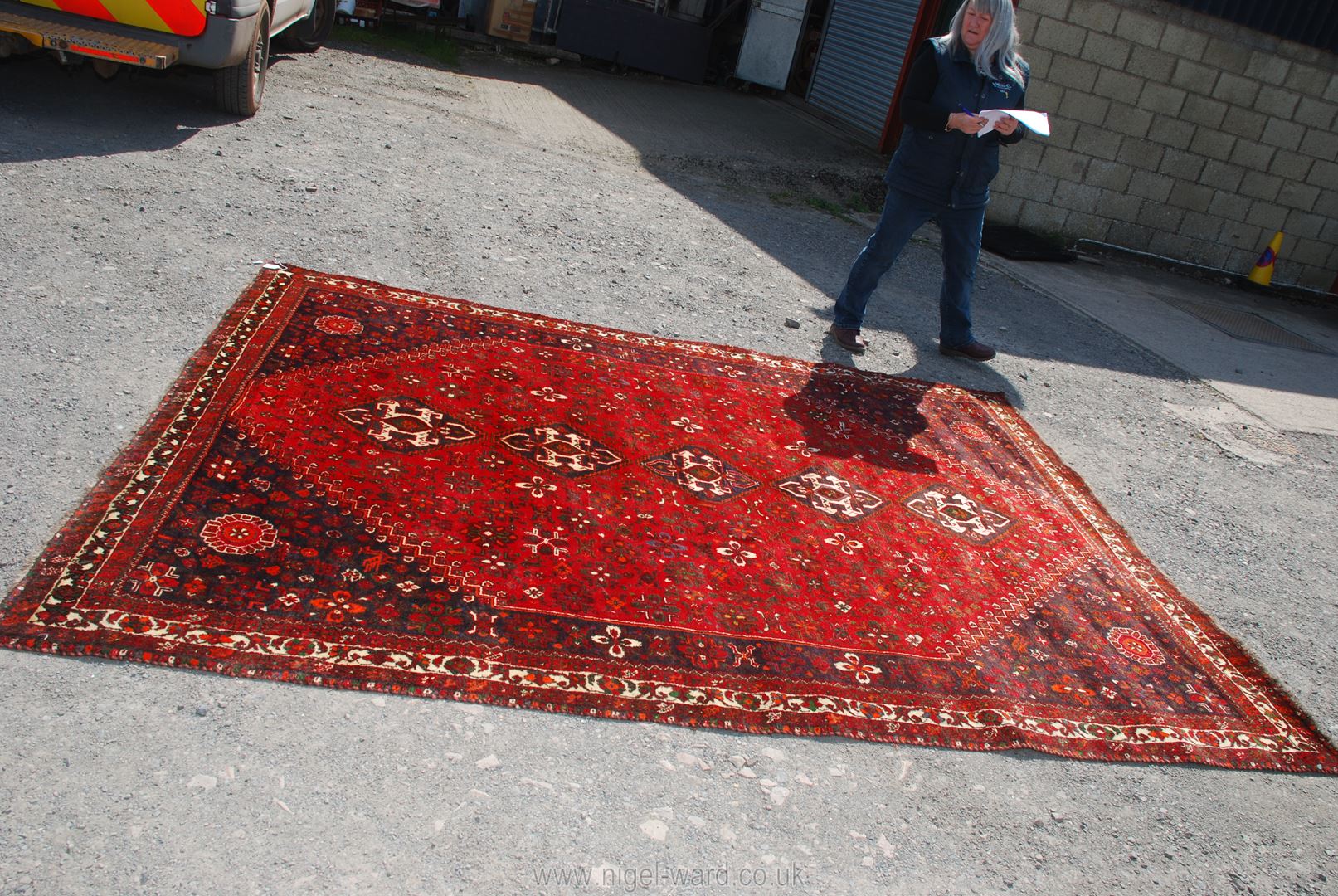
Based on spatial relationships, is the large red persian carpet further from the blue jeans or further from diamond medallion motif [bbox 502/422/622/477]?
the blue jeans

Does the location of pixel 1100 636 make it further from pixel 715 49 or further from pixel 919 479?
pixel 715 49

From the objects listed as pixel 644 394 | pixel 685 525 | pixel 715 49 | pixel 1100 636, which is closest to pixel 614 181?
pixel 644 394

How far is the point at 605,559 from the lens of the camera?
11.0 ft

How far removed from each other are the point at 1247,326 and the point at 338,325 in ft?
26.1

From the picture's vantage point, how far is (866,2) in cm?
1248

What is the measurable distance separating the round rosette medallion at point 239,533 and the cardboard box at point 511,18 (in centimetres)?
1183

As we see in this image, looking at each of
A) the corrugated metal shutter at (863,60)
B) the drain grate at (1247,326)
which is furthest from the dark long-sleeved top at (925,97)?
the corrugated metal shutter at (863,60)

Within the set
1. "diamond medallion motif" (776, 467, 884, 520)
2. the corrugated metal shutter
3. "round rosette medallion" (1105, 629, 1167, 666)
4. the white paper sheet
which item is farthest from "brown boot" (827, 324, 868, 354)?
the corrugated metal shutter

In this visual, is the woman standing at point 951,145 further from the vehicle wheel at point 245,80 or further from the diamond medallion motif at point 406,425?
the vehicle wheel at point 245,80

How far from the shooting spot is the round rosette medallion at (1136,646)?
359 cm

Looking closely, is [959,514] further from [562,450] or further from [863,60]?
[863,60]

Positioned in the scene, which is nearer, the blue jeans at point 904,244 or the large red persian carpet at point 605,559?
the large red persian carpet at point 605,559

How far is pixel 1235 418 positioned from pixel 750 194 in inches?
169

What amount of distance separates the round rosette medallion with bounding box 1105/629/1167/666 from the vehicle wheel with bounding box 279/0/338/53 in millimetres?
9173
